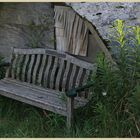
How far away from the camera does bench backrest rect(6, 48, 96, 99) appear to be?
20.4ft

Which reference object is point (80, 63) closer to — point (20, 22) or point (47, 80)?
point (47, 80)

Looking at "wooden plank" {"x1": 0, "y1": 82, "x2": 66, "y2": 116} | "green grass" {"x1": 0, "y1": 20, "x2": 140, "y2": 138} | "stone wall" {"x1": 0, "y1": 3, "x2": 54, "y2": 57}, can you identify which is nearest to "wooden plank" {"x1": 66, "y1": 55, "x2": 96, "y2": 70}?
"green grass" {"x1": 0, "y1": 20, "x2": 140, "y2": 138}

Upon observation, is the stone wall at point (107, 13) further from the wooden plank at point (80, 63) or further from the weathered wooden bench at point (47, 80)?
the weathered wooden bench at point (47, 80)

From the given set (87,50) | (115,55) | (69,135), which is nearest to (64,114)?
(69,135)

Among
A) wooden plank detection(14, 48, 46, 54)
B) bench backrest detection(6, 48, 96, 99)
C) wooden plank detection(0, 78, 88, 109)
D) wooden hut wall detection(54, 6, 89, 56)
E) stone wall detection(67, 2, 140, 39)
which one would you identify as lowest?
wooden plank detection(0, 78, 88, 109)

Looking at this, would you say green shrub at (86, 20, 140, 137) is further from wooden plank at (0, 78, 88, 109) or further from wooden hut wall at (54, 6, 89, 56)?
wooden hut wall at (54, 6, 89, 56)

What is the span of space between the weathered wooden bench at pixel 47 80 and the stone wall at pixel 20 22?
61 centimetres

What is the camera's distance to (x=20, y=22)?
7.55 m

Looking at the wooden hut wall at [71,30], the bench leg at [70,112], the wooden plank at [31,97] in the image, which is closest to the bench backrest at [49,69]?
the wooden plank at [31,97]

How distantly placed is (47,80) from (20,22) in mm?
1419

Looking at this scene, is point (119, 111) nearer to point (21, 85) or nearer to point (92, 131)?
point (92, 131)

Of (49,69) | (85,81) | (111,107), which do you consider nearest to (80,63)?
(85,81)

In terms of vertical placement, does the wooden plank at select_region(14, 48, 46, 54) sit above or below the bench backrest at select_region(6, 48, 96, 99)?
above

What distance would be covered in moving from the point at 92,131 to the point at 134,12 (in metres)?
1.69
